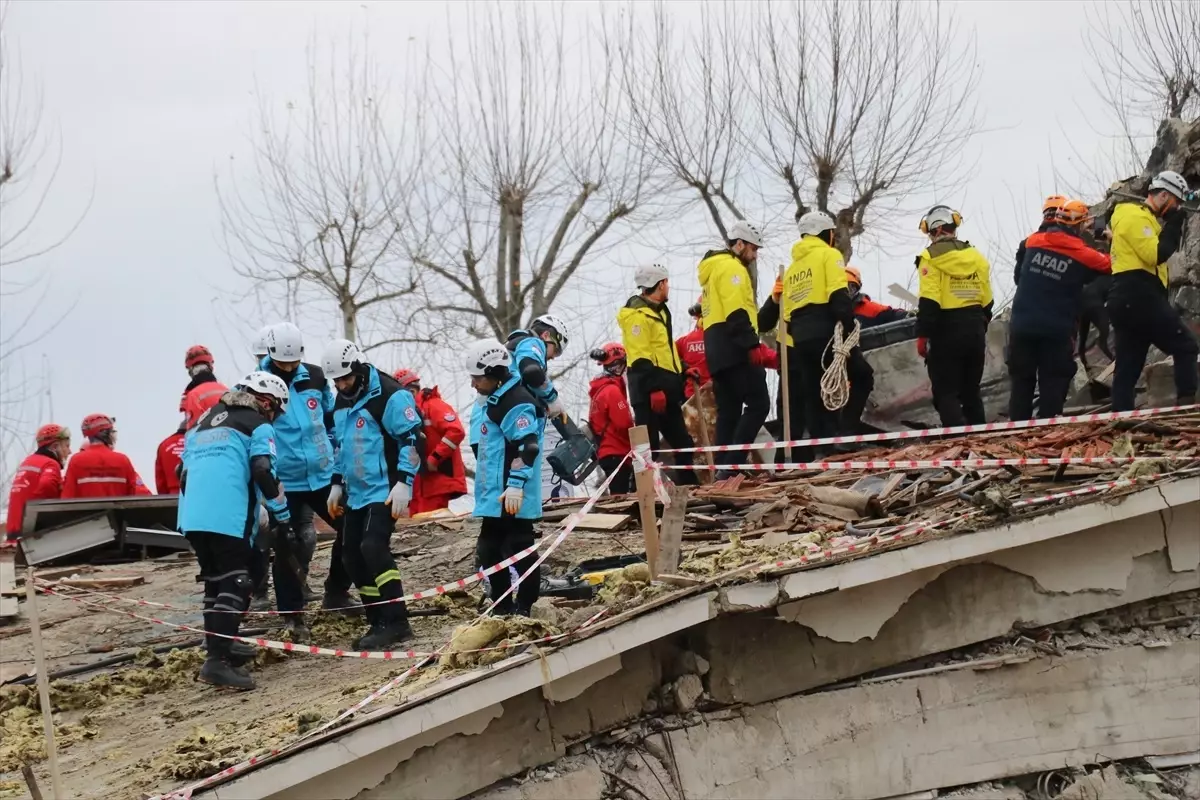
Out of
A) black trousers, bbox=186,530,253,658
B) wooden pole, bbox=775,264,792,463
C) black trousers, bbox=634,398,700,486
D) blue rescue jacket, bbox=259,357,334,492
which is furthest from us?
black trousers, bbox=634,398,700,486

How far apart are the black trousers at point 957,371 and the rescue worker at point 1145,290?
1079 mm

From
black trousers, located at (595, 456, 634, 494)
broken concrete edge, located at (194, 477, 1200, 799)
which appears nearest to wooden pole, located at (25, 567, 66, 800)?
broken concrete edge, located at (194, 477, 1200, 799)

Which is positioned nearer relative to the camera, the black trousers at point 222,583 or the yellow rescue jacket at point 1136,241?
the black trousers at point 222,583

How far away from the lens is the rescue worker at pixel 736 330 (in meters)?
10.4

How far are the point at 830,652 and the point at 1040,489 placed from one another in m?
1.57

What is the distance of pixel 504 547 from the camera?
8.09 m

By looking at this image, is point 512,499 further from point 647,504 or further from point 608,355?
point 608,355

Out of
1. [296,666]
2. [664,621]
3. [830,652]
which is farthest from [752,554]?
[296,666]

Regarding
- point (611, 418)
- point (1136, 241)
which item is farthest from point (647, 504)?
point (1136, 241)

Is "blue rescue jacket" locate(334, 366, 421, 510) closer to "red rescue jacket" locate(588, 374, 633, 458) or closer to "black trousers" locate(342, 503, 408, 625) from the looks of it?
"black trousers" locate(342, 503, 408, 625)

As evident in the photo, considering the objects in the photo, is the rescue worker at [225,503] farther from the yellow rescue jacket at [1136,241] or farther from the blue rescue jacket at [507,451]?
the yellow rescue jacket at [1136,241]

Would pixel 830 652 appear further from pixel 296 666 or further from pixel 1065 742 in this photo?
pixel 296 666

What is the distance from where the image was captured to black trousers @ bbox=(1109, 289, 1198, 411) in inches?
376

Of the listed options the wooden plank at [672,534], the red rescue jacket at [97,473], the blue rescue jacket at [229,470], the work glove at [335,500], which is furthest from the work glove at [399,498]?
→ the red rescue jacket at [97,473]
